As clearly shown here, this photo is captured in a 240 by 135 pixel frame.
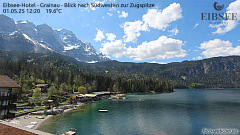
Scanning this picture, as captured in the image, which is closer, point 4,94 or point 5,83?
point 5,83

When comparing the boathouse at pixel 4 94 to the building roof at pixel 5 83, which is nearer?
the building roof at pixel 5 83

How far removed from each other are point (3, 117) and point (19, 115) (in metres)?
11.0

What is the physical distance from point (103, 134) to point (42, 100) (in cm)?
6044

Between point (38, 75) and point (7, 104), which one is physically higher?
point (38, 75)

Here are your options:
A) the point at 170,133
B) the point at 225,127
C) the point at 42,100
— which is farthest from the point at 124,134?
the point at 42,100

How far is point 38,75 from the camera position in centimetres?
18888

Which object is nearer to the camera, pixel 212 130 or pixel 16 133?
pixel 16 133

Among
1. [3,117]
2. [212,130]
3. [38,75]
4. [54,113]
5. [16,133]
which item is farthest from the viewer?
[38,75]

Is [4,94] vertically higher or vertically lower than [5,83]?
lower

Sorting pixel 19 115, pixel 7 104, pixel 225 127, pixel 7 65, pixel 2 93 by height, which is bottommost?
pixel 225 127

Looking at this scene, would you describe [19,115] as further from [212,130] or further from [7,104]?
[212,130]

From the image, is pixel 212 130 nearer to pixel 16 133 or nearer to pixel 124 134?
pixel 124 134

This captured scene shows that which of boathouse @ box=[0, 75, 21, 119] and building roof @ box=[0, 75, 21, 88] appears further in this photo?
boathouse @ box=[0, 75, 21, 119]

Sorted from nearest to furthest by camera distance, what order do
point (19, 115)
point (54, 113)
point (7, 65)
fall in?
point (19, 115), point (54, 113), point (7, 65)
